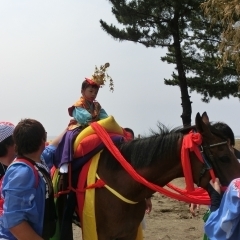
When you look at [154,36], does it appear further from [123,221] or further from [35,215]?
[35,215]

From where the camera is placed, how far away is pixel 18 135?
2219 millimetres

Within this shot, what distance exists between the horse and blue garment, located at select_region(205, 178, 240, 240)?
3.71 feet

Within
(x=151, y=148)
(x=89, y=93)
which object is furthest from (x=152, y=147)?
(x=89, y=93)

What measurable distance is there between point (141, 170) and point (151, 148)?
0.64 feet

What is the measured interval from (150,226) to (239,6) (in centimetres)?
562

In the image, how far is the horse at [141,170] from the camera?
3.13 m

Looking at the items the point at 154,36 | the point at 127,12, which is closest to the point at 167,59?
the point at 154,36

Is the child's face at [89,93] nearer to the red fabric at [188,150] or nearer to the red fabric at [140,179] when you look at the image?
the red fabric at [140,179]

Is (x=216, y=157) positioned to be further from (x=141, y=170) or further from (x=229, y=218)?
(x=229, y=218)

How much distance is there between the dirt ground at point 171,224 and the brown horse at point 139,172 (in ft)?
9.01

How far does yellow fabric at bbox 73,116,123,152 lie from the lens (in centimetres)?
368

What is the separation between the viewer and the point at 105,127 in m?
3.73

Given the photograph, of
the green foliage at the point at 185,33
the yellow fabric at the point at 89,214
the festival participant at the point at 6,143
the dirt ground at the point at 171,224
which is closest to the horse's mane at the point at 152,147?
the yellow fabric at the point at 89,214

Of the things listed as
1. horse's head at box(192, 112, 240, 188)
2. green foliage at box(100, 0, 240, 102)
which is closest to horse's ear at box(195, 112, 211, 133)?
horse's head at box(192, 112, 240, 188)
